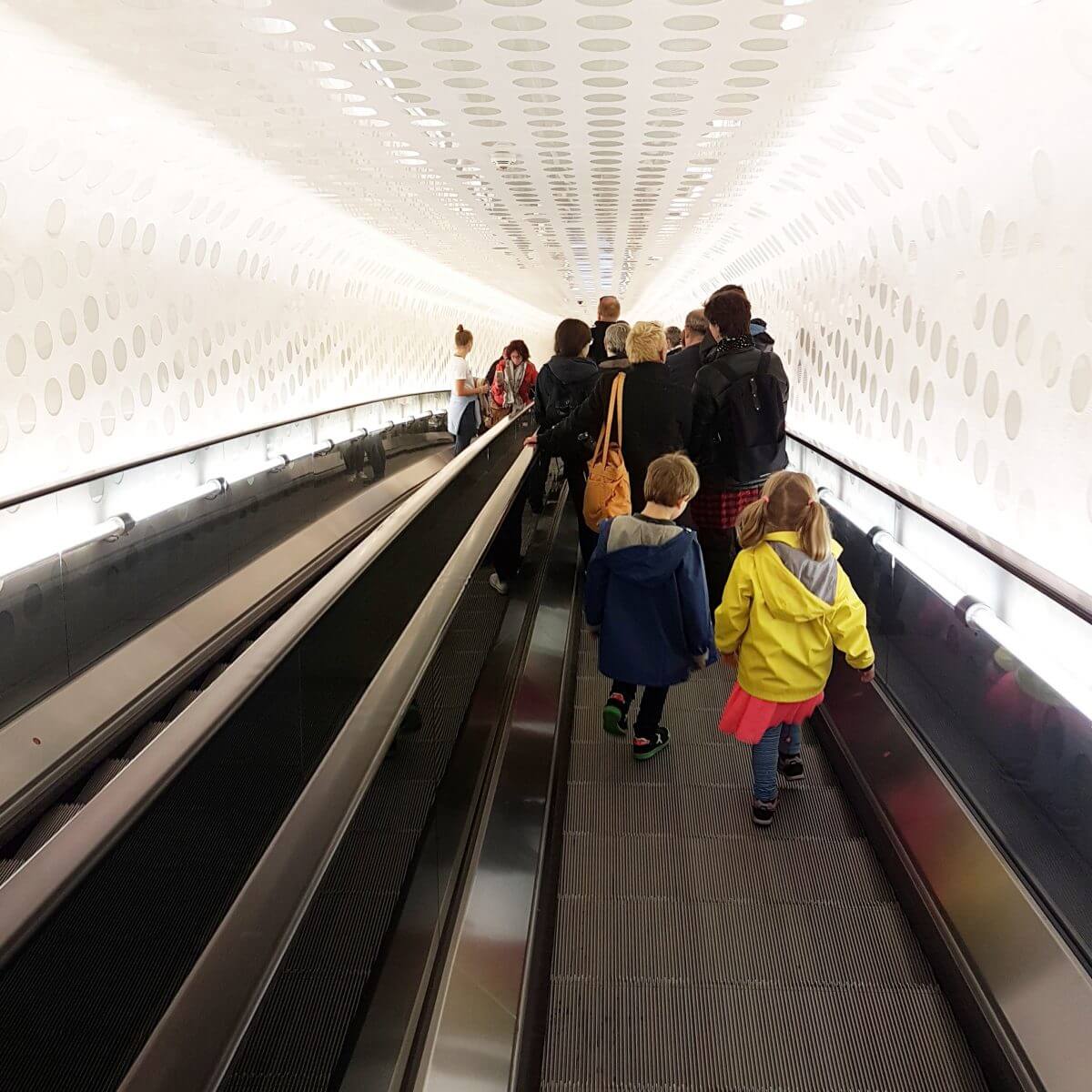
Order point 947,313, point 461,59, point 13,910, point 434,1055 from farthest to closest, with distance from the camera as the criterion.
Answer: point 947,313 → point 461,59 → point 434,1055 → point 13,910

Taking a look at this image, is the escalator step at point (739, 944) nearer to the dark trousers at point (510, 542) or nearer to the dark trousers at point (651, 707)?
the dark trousers at point (651, 707)

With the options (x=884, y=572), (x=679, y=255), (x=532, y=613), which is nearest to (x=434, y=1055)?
(x=884, y=572)

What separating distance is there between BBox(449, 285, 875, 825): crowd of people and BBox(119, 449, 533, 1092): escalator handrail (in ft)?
5.31

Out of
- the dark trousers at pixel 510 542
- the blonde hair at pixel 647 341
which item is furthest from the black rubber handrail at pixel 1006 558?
the dark trousers at pixel 510 542

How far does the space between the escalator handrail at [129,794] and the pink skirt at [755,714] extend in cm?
177

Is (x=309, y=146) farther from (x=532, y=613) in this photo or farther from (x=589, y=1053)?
(x=589, y=1053)

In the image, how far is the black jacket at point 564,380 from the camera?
6.18 meters

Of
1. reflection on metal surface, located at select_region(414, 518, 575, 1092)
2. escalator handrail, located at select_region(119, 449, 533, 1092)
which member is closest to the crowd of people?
reflection on metal surface, located at select_region(414, 518, 575, 1092)

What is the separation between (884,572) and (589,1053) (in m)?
2.67

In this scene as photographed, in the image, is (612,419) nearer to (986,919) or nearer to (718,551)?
(718,551)

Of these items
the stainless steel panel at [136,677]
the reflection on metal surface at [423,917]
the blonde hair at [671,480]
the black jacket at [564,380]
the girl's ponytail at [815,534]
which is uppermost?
the black jacket at [564,380]

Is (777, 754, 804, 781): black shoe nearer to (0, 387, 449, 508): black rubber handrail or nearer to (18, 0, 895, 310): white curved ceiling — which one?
A: (18, 0, 895, 310): white curved ceiling

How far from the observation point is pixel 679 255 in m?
15.7

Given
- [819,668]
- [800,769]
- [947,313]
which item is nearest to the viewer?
[819,668]
